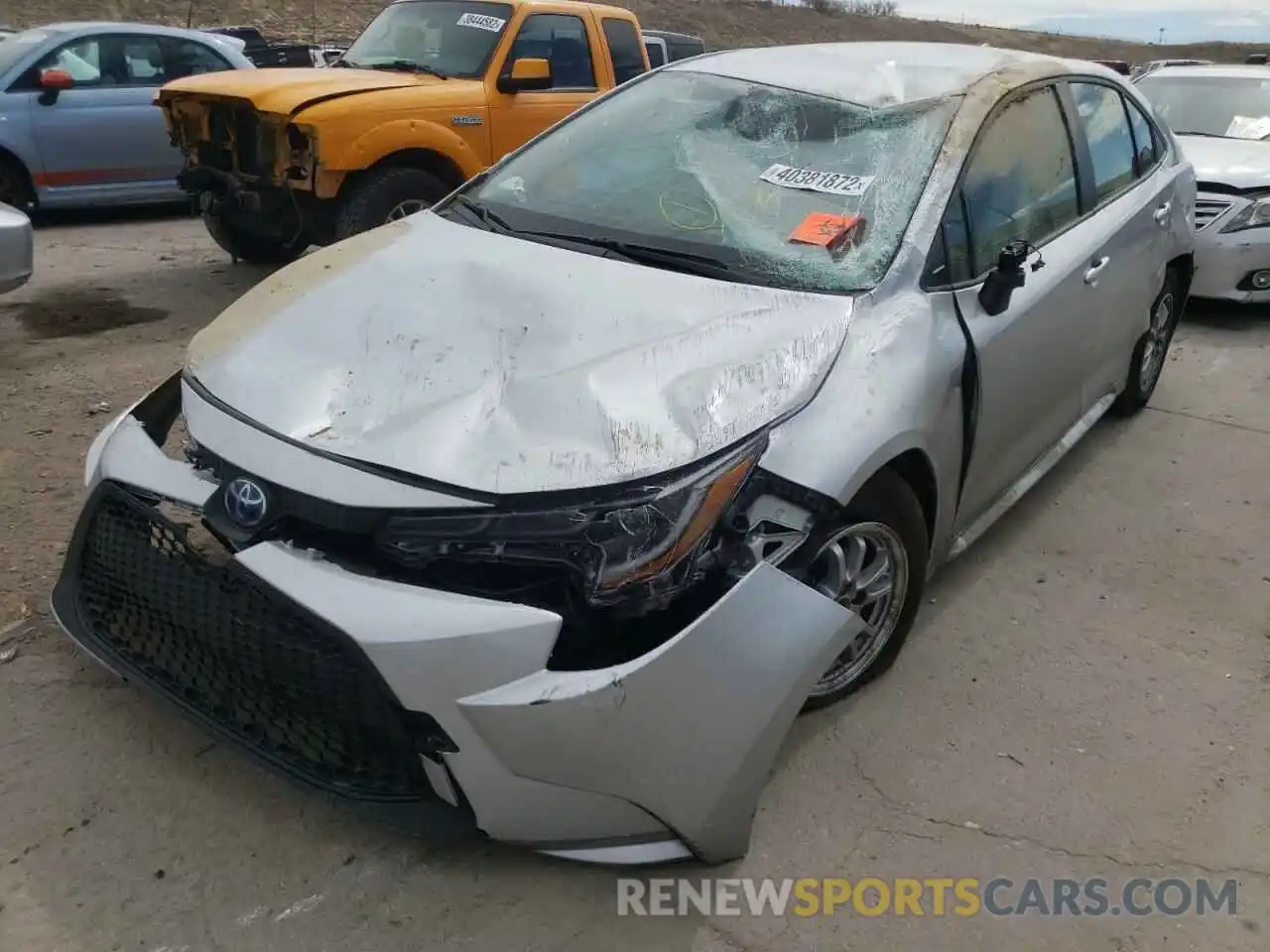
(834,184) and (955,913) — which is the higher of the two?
(834,184)

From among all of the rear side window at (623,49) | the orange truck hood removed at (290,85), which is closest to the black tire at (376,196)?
the orange truck hood removed at (290,85)

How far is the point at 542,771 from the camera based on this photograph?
82.1 inches

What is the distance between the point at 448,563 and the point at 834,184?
166 cm

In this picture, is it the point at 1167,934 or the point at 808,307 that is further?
the point at 808,307

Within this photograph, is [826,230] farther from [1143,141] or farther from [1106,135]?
[1143,141]

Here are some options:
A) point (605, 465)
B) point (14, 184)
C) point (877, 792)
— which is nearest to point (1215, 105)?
point (877, 792)

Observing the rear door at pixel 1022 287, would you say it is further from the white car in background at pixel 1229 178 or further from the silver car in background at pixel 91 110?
the silver car in background at pixel 91 110

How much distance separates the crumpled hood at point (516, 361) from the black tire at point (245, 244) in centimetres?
463

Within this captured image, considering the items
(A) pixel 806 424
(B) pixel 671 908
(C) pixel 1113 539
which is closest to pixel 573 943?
(B) pixel 671 908

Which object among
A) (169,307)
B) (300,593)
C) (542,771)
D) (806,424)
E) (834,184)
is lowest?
(169,307)

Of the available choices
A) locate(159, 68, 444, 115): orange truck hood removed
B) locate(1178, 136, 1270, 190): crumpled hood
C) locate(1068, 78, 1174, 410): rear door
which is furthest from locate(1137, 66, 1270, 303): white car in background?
locate(159, 68, 444, 115): orange truck hood removed

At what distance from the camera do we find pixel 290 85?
20.6ft

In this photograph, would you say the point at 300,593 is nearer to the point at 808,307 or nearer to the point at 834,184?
the point at 808,307

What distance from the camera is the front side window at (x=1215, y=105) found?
7.84 m
